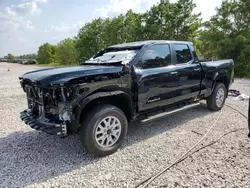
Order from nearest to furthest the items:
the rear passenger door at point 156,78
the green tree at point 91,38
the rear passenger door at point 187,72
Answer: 1. the rear passenger door at point 156,78
2. the rear passenger door at point 187,72
3. the green tree at point 91,38

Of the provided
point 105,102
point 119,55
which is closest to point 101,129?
point 105,102

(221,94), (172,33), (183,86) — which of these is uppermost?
(172,33)

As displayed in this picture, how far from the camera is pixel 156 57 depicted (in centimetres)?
414

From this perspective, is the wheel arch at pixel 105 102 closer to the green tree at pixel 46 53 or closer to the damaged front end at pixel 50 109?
the damaged front end at pixel 50 109

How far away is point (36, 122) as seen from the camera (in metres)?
3.28

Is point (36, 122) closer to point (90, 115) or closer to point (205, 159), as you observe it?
point (90, 115)

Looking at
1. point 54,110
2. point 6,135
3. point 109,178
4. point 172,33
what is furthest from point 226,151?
point 172,33

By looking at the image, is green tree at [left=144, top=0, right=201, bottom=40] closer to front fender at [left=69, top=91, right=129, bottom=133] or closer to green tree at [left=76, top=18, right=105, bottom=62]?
green tree at [left=76, top=18, right=105, bottom=62]

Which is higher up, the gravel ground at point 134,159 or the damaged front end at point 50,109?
the damaged front end at point 50,109

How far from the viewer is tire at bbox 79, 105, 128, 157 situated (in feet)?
10.2

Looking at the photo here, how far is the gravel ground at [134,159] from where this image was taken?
2.71 m

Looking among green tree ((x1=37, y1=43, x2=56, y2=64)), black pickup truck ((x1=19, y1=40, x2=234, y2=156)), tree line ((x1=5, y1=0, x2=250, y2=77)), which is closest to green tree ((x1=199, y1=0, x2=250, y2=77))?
tree line ((x1=5, y1=0, x2=250, y2=77))

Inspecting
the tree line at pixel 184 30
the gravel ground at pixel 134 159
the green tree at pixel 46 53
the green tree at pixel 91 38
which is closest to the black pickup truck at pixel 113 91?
the gravel ground at pixel 134 159

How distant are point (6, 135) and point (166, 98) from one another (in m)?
3.27
